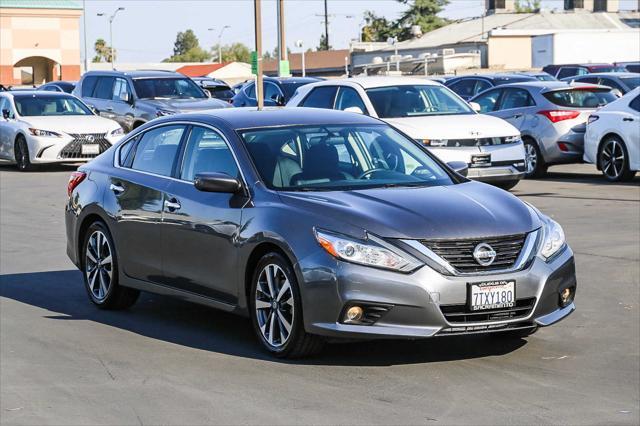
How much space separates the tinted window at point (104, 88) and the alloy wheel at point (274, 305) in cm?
2072

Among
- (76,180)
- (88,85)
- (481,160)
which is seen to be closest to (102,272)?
(76,180)

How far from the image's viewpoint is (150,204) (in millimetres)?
9281

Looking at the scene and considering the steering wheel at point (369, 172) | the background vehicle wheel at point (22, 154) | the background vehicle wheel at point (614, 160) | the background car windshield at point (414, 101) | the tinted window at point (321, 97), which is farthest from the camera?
the background vehicle wheel at point (22, 154)

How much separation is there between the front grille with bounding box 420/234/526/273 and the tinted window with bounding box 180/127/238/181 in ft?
5.81

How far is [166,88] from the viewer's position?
90.2 feet

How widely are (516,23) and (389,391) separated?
9655 centimetres

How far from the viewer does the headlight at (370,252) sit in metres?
7.43

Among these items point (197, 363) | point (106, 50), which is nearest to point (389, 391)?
point (197, 363)

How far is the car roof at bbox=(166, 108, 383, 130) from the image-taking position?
894cm

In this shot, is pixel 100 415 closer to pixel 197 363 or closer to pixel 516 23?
pixel 197 363

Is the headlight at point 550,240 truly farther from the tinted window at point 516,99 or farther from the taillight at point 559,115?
the tinted window at point 516,99

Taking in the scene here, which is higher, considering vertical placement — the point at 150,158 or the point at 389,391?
the point at 150,158

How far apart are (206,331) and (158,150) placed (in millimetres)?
1455

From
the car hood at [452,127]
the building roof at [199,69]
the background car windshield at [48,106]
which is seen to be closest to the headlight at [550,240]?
the car hood at [452,127]
